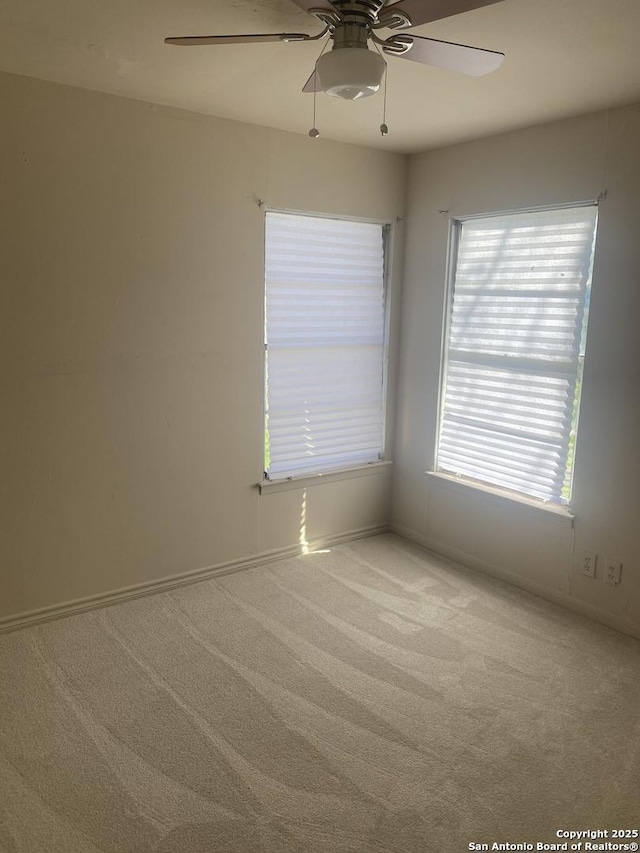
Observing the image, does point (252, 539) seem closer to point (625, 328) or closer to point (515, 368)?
point (515, 368)

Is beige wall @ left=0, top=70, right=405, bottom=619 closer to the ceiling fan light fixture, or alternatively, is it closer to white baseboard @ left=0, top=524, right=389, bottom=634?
white baseboard @ left=0, top=524, right=389, bottom=634

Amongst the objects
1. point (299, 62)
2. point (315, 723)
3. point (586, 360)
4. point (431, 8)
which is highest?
point (299, 62)

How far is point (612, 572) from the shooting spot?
3.12m

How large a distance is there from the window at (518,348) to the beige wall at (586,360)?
9cm

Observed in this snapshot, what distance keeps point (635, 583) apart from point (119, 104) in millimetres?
3315

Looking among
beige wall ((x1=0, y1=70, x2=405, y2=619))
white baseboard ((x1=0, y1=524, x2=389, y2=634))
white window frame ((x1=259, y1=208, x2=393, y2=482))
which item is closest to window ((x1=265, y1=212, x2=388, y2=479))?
white window frame ((x1=259, y1=208, x2=393, y2=482))

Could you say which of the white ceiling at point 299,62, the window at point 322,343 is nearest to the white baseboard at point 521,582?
the window at point 322,343

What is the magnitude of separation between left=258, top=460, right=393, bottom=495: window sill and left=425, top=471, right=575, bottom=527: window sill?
0.37 metres

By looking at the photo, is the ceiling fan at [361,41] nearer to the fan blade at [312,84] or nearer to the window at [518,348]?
the fan blade at [312,84]

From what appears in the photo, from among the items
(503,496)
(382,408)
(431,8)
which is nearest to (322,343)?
(382,408)

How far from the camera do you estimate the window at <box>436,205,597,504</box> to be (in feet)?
10.5

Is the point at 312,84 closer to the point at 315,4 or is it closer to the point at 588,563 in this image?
the point at 315,4

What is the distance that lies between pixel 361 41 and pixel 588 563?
102 inches

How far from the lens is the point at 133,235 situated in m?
3.06
